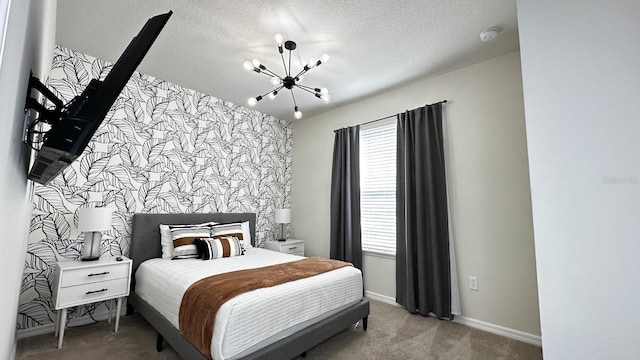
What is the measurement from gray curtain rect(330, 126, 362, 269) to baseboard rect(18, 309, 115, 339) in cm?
270

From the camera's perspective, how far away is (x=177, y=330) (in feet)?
6.26

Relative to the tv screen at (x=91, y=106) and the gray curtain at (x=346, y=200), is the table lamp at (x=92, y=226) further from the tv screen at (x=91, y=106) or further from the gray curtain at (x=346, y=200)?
the gray curtain at (x=346, y=200)

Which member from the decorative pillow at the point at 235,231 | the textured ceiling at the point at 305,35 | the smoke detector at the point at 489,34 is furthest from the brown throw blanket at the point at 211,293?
the smoke detector at the point at 489,34

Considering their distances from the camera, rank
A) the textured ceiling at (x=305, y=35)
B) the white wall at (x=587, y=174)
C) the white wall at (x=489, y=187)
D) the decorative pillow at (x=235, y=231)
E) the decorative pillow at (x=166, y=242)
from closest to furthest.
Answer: the white wall at (x=587, y=174), the textured ceiling at (x=305, y=35), the white wall at (x=489, y=187), the decorative pillow at (x=166, y=242), the decorative pillow at (x=235, y=231)

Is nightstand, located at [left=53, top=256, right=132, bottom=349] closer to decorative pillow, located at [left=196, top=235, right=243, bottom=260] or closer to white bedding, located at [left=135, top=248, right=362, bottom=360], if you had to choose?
white bedding, located at [left=135, top=248, right=362, bottom=360]

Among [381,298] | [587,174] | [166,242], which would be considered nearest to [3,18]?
[587,174]

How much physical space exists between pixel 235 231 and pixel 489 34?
345cm

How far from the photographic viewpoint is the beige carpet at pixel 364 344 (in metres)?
2.08

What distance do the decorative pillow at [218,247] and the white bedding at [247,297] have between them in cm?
11

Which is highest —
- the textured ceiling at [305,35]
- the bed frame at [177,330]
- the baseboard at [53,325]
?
the textured ceiling at [305,35]

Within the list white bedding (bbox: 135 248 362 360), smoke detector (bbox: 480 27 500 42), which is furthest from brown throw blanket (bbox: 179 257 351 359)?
smoke detector (bbox: 480 27 500 42)

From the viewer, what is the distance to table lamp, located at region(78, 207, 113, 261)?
2.38m

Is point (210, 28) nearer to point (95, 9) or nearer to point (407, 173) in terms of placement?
point (95, 9)

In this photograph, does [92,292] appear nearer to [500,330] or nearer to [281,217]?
[281,217]
